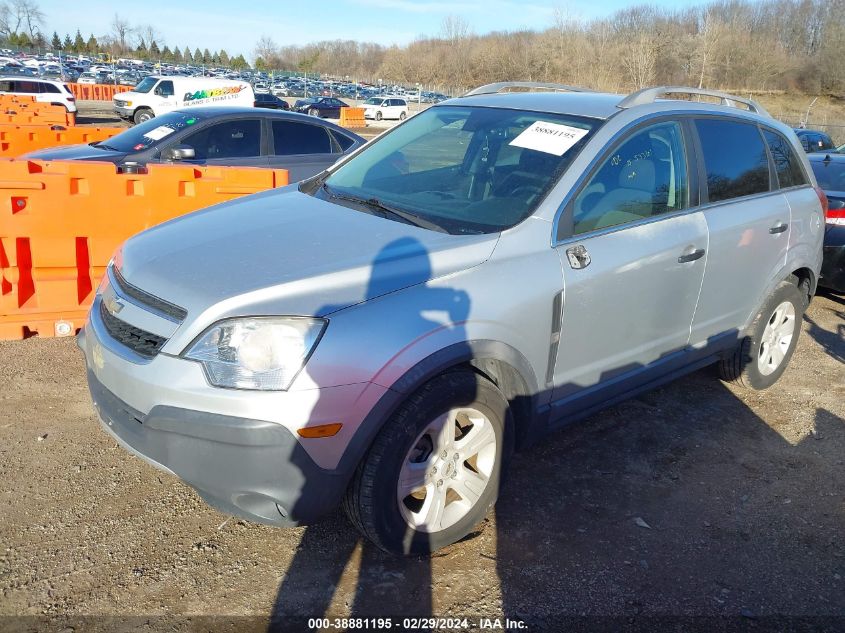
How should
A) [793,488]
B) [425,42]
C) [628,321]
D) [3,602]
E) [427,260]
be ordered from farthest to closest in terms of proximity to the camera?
[425,42], [793,488], [628,321], [427,260], [3,602]

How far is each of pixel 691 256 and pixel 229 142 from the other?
19.4ft

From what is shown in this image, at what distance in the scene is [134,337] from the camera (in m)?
2.77

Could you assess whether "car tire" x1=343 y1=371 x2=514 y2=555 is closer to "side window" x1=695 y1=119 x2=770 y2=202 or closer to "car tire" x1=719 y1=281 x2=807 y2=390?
"side window" x1=695 y1=119 x2=770 y2=202

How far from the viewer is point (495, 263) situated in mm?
2939

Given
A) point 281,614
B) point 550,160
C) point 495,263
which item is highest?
point 550,160

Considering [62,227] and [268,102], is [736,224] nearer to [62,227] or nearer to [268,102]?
[62,227]

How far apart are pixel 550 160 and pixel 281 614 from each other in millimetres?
2315

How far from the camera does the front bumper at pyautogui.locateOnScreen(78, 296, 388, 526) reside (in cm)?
242

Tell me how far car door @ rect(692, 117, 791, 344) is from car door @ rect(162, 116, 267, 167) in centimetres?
533

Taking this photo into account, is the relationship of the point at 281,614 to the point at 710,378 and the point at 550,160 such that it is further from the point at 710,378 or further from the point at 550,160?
the point at 710,378

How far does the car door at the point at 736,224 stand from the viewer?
13.0ft

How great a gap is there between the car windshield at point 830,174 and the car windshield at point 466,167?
4.69m

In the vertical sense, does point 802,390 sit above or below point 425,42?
below

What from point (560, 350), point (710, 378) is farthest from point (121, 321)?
point (710, 378)
